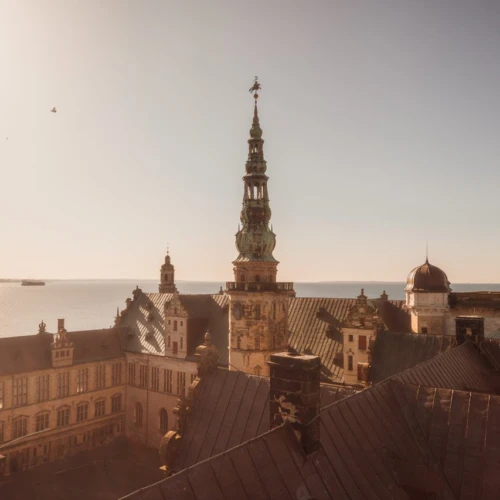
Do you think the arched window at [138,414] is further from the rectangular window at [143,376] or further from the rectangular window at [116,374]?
the rectangular window at [116,374]

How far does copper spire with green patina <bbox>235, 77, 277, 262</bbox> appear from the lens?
36.4 m

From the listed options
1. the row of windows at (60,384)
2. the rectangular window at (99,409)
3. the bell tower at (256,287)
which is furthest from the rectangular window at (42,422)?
the bell tower at (256,287)

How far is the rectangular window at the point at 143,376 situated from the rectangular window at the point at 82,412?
5.41 meters

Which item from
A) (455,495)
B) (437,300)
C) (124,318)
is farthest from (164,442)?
(124,318)

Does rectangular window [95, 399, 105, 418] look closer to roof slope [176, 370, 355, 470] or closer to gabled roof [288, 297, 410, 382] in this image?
gabled roof [288, 297, 410, 382]

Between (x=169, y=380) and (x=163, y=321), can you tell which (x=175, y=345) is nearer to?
(x=169, y=380)

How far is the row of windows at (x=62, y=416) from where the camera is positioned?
1566 inches

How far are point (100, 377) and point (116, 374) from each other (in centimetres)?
189

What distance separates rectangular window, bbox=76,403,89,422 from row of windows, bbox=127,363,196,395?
194 inches

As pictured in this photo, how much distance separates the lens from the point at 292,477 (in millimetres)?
11359

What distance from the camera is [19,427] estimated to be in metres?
40.0

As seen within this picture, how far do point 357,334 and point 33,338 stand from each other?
2929 centimetres

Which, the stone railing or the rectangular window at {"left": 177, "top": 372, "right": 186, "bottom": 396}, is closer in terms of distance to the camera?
the stone railing

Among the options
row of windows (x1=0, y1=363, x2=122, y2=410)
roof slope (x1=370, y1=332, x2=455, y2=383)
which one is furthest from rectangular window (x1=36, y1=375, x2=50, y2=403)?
roof slope (x1=370, y1=332, x2=455, y2=383)
